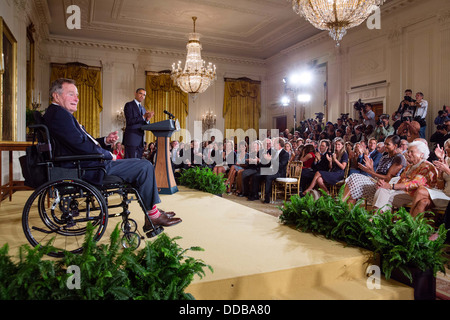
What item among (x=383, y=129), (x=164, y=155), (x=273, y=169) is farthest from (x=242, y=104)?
(x=164, y=155)

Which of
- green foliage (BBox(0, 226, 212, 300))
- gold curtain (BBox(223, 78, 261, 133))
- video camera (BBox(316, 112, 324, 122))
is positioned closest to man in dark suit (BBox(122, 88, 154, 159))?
green foliage (BBox(0, 226, 212, 300))

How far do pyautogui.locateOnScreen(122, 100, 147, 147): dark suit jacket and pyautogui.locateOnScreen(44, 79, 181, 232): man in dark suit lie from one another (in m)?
2.24

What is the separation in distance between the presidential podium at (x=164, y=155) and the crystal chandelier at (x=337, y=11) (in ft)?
8.07

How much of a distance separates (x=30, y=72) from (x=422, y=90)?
28.9 feet

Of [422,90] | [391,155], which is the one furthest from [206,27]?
[391,155]

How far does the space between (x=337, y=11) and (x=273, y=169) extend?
3159 mm

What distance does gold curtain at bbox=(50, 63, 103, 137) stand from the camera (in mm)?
10820

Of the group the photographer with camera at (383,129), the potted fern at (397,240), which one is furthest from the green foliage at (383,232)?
the photographer with camera at (383,129)

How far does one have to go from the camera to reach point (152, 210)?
2.72 m

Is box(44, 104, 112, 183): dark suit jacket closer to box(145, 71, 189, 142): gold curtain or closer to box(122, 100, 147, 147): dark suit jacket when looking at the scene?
box(122, 100, 147, 147): dark suit jacket

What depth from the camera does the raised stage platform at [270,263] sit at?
1.98m

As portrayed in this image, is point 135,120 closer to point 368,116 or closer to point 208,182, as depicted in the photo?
point 208,182
